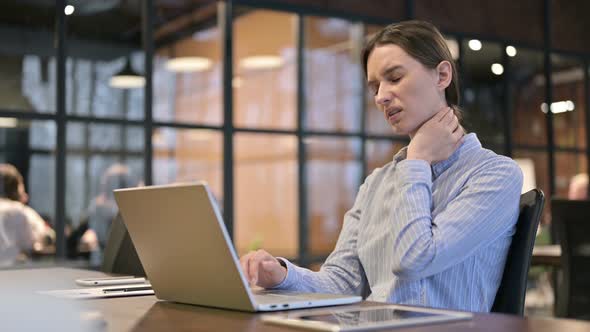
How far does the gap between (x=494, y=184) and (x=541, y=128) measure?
308 inches

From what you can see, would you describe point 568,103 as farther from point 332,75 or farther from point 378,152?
point 332,75

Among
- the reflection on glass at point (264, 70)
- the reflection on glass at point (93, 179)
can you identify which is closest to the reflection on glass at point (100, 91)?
the reflection on glass at point (93, 179)

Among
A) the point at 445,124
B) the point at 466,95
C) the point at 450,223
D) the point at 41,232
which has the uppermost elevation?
the point at 466,95

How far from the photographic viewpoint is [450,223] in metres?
1.87

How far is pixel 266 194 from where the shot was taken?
7.08m

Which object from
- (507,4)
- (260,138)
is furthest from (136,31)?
(507,4)

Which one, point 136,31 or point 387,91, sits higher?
point 136,31

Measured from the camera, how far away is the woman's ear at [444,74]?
2.18 meters

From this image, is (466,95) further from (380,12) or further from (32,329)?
(32,329)

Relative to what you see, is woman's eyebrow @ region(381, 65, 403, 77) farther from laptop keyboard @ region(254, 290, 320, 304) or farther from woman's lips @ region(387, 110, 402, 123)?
laptop keyboard @ region(254, 290, 320, 304)

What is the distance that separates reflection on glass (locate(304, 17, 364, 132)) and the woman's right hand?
5519 millimetres

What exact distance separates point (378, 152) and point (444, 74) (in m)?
5.67

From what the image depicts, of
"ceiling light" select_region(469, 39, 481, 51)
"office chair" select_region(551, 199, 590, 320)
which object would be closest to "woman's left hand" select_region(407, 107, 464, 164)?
"office chair" select_region(551, 199, 590, 320)

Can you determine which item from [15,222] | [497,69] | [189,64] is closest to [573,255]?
[189,64]
